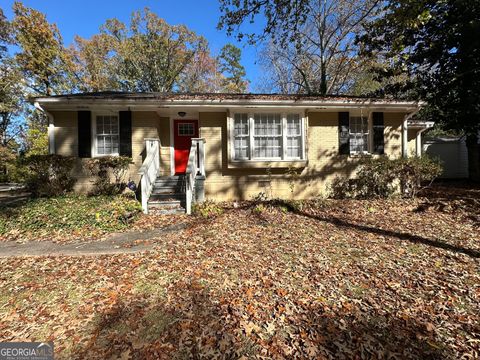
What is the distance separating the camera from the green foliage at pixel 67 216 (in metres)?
6.21

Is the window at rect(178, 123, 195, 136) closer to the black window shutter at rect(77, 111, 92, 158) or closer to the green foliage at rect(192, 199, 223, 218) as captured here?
the black window shutter at rect(77, 111, 92, 158)

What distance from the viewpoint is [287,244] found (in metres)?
5.23

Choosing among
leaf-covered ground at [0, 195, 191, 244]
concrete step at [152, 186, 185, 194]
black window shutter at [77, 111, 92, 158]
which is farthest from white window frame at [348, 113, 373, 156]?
black window shutter at [77, 111, 92, 158]

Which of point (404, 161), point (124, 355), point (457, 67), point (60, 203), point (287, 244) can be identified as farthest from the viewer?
point (457, 67)

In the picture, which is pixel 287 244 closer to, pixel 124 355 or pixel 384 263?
pixel 384 263

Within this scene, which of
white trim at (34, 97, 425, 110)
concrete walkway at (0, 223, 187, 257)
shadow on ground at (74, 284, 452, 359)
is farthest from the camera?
white trim at (34, 97, 425, 110)

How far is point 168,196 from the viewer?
804cm

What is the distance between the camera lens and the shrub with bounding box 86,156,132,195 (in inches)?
335

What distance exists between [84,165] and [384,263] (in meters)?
9.38

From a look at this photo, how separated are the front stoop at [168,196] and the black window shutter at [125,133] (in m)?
1.53

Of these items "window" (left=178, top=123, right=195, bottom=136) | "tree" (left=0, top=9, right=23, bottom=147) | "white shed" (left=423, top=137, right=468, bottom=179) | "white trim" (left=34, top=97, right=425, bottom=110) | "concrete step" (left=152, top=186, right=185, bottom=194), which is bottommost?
"concrete step" (left=152, top=186, right=185, bottom=194)

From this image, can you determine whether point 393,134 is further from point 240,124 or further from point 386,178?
point 240,124

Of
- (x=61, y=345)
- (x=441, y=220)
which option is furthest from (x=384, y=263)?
(x=61, y=345)

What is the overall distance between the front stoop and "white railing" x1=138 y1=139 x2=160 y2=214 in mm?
175
